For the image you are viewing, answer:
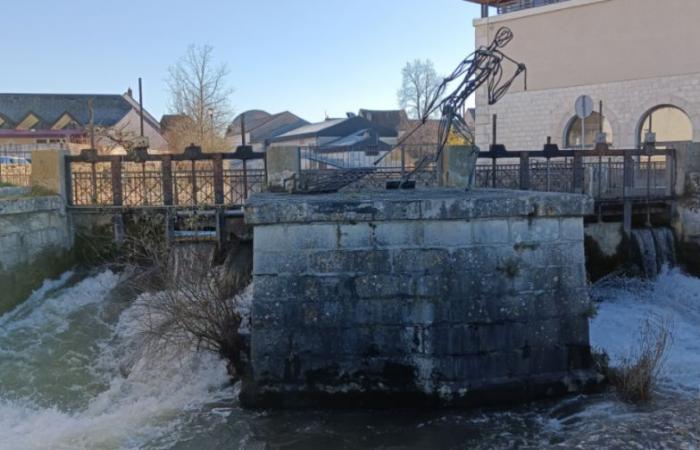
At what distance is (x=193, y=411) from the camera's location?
21.6 ft

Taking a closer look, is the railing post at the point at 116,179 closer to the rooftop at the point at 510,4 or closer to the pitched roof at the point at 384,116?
the rooftop at the point at 510,4

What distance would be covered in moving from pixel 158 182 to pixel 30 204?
2687 millimetres

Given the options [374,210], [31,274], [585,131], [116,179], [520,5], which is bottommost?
[31,274]

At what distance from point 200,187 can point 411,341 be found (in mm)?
8512

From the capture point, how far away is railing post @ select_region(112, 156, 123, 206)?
1314 cm

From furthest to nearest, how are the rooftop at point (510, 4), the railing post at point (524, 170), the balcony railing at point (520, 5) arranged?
the rooftop at point (510, 4) → the balcony railing at point (520, 5) → the railing post at point (524, 170)

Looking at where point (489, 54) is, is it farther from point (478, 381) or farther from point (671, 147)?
point (671, 147)

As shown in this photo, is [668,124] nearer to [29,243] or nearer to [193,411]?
[29,243]

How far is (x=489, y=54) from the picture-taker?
9117 millimetres

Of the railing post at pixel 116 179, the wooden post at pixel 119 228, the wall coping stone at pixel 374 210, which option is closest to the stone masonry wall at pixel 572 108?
the railing post at pixel 116 179

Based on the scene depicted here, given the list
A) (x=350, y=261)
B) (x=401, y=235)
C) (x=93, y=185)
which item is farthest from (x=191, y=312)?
(x=93, y=185)

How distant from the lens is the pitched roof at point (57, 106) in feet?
181

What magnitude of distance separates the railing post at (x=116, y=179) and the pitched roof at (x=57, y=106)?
144 feet

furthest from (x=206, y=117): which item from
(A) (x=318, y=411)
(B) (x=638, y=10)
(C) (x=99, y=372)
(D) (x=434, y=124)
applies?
(A) (x=318, y=411)
